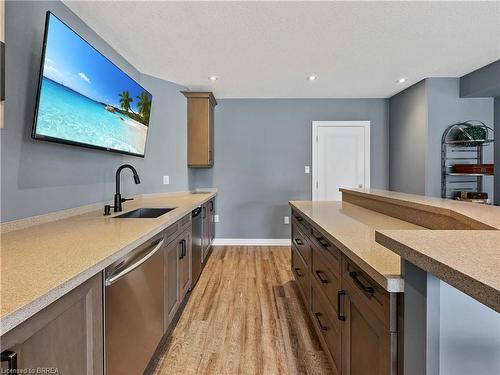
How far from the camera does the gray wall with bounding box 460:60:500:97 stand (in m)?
3.14

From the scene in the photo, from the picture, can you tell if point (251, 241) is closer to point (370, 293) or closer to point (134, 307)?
point (134, 307)

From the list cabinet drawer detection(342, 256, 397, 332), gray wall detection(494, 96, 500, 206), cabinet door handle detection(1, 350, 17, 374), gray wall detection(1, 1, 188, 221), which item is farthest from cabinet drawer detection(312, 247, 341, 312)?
gray wall detection(494, 96, 500, 206)

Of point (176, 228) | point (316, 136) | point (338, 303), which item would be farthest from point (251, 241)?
point (338, 303)

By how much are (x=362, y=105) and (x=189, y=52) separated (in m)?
3.08

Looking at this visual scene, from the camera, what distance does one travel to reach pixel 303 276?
2199 mm

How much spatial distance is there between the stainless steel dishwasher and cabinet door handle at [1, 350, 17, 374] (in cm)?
39

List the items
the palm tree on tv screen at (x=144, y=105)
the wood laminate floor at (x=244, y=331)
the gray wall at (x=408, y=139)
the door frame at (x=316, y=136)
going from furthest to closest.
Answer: the door frame at (x=316, y=136) < the gray wall at (x=408, y=139) < the palm tree on tv screen at (x=144, y=105) < the wood laminate floor at (x=244, y=331)

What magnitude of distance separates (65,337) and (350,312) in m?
1.05

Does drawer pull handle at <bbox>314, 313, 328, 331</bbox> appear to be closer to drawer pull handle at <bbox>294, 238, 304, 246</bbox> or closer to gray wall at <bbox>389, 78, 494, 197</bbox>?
drawer pull handle at <bbox>294, 238, 304, 246</bbox>

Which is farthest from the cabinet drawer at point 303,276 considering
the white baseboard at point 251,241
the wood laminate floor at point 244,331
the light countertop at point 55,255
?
the white baseboard at point 251,241

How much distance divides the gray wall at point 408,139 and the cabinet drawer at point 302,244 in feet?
7.45

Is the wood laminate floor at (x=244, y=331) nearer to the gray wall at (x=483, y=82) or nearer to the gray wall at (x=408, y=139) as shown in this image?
the gray wall at (x=408, y=139)

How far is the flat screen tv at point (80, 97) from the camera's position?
1.51m

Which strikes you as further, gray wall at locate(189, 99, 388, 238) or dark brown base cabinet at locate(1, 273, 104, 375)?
gray wall at locate(189, 99, 388, 238)
